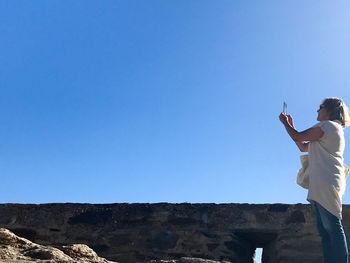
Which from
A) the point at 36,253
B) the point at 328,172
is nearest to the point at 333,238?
the point at 328,172

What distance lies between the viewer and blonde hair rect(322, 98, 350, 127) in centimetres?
291

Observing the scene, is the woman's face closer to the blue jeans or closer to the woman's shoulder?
the woman's shoulder

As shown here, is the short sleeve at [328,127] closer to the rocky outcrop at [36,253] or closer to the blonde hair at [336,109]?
the blonde hair at [336,109]

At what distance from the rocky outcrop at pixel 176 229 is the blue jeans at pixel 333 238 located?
1.88 meters

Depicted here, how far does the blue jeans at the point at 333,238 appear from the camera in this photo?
2.55m

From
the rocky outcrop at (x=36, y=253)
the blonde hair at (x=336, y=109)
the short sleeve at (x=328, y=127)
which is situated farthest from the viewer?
the blonde hair at (x=336, y=109)

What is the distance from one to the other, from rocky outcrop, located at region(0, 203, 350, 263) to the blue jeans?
188cm

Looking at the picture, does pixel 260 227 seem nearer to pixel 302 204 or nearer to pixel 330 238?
pixel 302 204

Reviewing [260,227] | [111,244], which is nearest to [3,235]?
[111,244]

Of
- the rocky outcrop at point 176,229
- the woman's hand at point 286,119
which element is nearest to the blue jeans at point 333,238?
the woman's hand at point 286,119

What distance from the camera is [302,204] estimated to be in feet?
15.2

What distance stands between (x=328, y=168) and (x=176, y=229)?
7.67 feet

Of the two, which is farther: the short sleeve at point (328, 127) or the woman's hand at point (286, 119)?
the woman's hand at point (286, 119)

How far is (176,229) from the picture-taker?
186 inches
